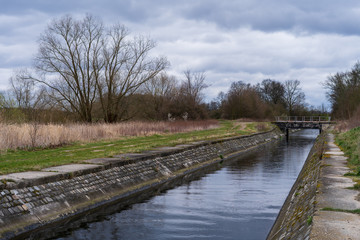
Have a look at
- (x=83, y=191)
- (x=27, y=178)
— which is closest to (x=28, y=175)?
(x=27, y=178)

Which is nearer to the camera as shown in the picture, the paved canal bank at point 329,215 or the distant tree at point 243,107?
the paved canal bank at point 329,215

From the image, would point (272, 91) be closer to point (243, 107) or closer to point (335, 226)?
point (243, 107)

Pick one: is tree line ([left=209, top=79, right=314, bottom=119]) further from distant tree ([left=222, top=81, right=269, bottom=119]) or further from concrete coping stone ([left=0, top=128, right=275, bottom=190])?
concrete coping stone ([left=0, top=128, right=275, bottom=190])

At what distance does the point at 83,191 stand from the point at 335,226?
7217 millimetres

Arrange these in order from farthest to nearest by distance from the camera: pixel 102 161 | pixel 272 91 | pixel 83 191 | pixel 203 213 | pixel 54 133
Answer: pixel 272 91 < pixel 54 133 < pixel 102 161 < pixel 83 191 < pixel 203 213

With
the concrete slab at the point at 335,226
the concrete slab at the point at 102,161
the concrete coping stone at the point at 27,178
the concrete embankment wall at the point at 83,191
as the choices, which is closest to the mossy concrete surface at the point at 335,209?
the concrete slab at the point at 335,226

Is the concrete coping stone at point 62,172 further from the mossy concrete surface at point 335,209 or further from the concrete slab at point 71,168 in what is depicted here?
the mossy concrete surface at point 335,209

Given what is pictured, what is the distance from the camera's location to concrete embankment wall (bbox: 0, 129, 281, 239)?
8602 mm

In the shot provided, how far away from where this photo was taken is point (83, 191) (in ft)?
36.4

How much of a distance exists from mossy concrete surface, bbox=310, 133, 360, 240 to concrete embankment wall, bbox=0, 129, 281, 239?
5838 mm

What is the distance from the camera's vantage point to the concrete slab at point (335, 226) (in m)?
5.53

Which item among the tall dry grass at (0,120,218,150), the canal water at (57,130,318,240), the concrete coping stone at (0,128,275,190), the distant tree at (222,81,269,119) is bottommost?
the canal water at (57,130,318,240)

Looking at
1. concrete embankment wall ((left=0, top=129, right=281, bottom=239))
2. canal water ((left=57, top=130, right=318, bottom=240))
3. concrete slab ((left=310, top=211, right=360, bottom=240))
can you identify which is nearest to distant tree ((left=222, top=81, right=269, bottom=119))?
concrete embankment wall ((left=0, top=129, right=281, bottom=239))

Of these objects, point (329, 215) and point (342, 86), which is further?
point (342, 86)
